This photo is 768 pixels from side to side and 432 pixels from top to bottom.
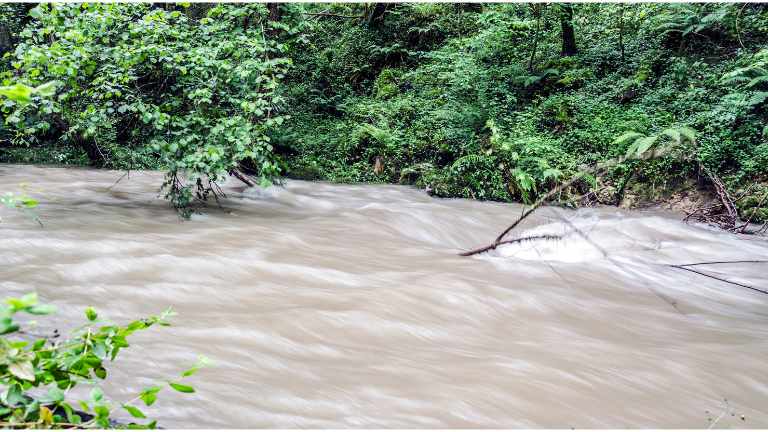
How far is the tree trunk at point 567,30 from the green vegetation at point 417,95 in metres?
0.03

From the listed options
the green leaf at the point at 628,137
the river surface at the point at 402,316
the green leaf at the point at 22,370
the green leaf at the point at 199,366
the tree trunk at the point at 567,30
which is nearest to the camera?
the green leaf at the point at 22,370

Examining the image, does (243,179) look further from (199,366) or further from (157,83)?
(199,366)

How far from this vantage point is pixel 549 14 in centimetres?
1219

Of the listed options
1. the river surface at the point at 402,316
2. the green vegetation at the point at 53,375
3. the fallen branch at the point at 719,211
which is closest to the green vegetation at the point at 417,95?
the fallen branch at the point at 719,211

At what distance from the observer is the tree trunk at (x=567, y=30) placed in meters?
11.4

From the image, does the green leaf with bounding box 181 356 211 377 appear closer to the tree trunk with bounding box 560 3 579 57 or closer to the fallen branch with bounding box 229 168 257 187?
the fallen branch with bounding box 229 168 257 187

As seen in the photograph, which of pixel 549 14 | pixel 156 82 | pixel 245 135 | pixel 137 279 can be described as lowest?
pixel 137 279

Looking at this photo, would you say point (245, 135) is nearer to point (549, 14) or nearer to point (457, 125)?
point (457, 125)

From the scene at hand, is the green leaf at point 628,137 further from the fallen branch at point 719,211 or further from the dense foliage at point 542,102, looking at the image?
the fallen branch at point 719,211

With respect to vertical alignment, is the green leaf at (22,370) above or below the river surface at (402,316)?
above

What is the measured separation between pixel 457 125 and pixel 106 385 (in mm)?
9876

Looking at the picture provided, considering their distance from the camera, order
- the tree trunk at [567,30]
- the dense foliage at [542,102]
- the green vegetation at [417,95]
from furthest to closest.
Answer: the tree trunk at [567,30] → the dense foliage at [542,102] → the green vegetation at [417,95]

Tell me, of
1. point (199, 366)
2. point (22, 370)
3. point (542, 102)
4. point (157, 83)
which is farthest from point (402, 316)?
point (542, 102)

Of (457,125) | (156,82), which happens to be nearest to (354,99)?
(457,125)
